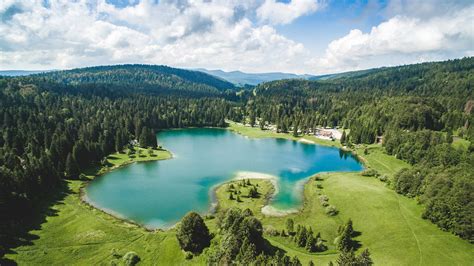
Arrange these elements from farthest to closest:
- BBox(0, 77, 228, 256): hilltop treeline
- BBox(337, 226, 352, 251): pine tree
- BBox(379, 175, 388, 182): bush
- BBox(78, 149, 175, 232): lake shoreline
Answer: BBox(379, 175, 388, 182): bush → BBox(0, 77, 228, 256): hilltop treeline → BBox(78, 149, 175, 232): lake shoreline → BBox(337, 226, 352, 251): pine tree

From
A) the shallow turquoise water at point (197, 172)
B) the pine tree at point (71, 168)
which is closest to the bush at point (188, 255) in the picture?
the shallow turquoise water at point (197, 172)

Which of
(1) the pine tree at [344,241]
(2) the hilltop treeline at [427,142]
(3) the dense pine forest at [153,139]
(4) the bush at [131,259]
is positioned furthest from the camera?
(3) the dense pine forest at [153,139]

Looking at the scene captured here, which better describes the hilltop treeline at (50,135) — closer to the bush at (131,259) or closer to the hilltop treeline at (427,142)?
the bush at (131,259)

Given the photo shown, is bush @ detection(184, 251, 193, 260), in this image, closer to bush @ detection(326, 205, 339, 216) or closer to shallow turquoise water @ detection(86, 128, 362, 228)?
shallow turquoise water @ detection(86, 128, 362, 228)

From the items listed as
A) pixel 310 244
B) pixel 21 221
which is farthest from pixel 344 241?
pixel 21 221

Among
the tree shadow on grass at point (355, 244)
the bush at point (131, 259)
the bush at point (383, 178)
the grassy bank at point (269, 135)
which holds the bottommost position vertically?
the tree shadow on grass at point (355, 244)

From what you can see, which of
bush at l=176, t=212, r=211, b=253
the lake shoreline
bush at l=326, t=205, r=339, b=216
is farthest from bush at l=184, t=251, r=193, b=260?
bush at l=326, t=205, r=339, b=216

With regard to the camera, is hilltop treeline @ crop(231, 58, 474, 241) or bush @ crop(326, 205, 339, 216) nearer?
hilltop treeline @ crop(231, 58, 474, 241)
